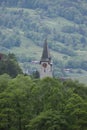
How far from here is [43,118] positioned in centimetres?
8706

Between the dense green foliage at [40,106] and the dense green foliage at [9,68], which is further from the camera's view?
the dense green foliage at [9,68]

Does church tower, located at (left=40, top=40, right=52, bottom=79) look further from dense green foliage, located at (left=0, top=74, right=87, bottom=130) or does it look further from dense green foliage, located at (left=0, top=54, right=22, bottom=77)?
dense green foliage, located at (left=0, top=74, right=87, bottom=130)

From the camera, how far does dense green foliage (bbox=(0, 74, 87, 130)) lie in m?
86.8

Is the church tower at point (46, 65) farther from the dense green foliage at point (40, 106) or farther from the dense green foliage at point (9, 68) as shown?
the dense green foliage at point (40, 106)

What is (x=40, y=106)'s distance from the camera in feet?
308

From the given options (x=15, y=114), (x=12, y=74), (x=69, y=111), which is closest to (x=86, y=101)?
(x=69, y=111)

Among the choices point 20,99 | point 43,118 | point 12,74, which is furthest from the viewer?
point 12,74

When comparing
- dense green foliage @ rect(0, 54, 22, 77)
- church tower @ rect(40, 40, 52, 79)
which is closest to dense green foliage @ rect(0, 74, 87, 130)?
dense green foliage @ rect(0, 54, 22, 77)

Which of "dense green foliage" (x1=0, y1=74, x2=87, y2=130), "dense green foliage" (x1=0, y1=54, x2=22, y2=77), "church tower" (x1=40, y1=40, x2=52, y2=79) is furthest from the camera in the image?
"church tower" (x1=40, y1=40, x2=52, y2=79)

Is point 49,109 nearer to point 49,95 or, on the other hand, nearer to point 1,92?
Answer: point 49,95

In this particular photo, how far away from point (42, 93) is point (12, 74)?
34.7m

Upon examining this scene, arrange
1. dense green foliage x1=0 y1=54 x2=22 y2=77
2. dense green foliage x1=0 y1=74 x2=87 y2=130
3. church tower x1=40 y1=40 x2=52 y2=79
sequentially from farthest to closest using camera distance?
church tower x1=40 y1=40 x2=52 y2=79
dense green foliage x1=0 y1=54 x2=22 y2=77
dense green foliage x1=0 y1=74 x2=87 y2=130

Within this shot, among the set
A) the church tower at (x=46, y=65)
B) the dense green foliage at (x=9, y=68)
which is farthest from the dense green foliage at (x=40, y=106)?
the church tower at (x=46, y=65)

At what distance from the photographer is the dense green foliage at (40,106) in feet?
285
